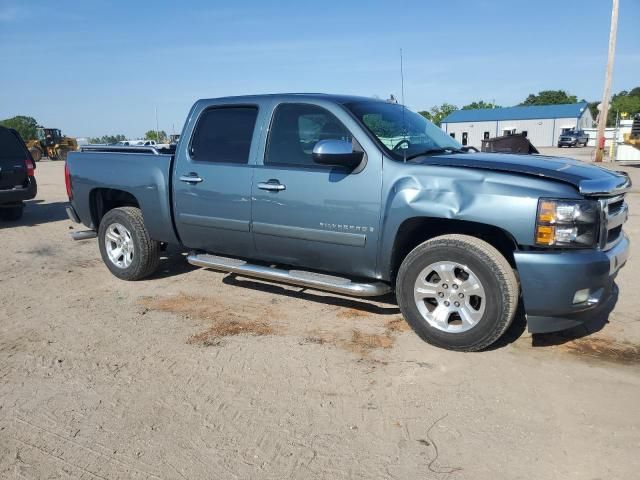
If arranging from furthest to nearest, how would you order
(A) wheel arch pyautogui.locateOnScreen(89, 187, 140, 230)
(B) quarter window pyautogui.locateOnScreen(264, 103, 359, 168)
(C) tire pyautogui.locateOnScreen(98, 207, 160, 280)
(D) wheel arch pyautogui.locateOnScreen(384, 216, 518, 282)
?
(A) wheel arch pyautogui.locateOnScreen(89, 187, 140, 230) < (C) tire pyautogui.locateOnScreen(98, 207, 160, 280) < (B) quarter window pyautogui.locateOnScreen(264, 103, 359, 168) < (D) wheel arch pyautogui.locateOnScreen(384, 216, 518, 282)

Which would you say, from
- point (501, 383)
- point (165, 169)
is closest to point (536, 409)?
point (501, 383)

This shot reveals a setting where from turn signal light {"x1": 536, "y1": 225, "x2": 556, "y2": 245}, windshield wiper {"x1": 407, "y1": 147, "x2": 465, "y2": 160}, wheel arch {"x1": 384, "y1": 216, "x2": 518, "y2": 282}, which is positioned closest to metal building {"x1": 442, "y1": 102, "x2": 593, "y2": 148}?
windshield wiper {"x1": 407, "y1": 147, "x2": 465, "y2": 160}

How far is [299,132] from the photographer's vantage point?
4.52m

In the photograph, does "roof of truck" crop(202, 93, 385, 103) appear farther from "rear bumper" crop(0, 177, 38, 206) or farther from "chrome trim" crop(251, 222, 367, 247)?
"rear bumper" crop(0, 177, 38, 206)

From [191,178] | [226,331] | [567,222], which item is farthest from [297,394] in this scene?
[191,178]

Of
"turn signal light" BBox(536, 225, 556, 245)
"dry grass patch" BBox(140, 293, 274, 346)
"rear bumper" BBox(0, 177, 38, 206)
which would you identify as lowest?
"dry grass patch" BBox(140, 293, 274, 346)

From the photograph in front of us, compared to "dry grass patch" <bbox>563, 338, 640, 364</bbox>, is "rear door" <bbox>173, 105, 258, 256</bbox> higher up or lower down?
higher up

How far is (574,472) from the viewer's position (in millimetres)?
2475

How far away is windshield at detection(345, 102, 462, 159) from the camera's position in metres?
4.24

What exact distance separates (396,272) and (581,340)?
150cm

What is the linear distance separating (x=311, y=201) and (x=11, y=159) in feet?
26.3

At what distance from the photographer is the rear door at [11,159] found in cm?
955

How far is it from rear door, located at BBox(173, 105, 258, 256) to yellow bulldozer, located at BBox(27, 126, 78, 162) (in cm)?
3775

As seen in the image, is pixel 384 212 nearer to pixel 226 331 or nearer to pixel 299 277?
pixel 299 277
